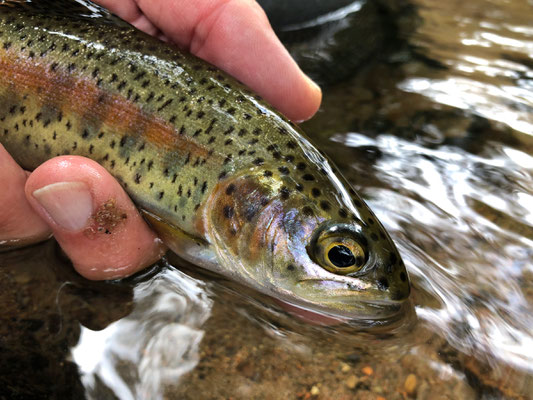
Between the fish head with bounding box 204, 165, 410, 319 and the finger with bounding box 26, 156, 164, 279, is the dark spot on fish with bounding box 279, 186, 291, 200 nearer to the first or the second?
the fish head with bounding box 204, 165, 410, 319

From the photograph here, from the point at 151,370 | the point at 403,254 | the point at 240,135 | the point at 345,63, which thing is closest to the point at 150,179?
the point at 240,135

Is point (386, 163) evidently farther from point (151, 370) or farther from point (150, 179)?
point (151, 370)

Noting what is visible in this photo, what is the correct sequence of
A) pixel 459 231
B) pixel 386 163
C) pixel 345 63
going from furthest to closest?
pixel 345 63 → pixel 386 163 → pixel 459 231

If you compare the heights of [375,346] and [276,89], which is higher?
[276,89]

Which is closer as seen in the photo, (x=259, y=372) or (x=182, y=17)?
(x=259, y=372)

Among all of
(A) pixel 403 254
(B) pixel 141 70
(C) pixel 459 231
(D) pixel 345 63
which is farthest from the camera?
(D) pixel 345 63

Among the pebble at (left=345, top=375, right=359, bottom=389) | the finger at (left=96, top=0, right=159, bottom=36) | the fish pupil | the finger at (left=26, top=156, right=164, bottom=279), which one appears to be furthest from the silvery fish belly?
the finger at (left=96, top=0, right=159, bottom=36)

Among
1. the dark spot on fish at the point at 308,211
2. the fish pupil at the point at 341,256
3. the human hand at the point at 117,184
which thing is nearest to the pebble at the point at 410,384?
the fish pupil at the point at 341,256
